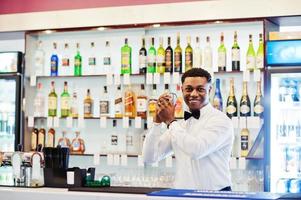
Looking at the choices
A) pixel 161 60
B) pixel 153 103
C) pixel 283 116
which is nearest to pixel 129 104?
pixel 153 103

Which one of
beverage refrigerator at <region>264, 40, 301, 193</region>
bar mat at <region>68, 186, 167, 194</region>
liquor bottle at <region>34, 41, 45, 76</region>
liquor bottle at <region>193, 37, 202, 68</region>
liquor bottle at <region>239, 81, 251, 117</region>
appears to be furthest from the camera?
liquor bottle at <region>34, 41, 45, 76</region>

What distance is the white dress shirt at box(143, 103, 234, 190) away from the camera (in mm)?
3420

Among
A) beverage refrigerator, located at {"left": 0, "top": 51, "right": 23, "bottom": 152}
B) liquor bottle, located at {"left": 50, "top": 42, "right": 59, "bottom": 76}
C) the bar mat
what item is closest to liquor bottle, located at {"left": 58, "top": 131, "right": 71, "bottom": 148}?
beverage refrigerator, located at {"left": 0, "top": 51, "right": 23, "bottom": 152}

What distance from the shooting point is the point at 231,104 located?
5.27 metres

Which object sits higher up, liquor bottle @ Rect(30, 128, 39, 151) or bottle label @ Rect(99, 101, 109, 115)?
bottle label @ Rect(99, 101, 109, 115)

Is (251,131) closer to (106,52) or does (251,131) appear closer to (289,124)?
(289,124)

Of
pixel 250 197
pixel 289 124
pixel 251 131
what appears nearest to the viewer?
pixel 250 197

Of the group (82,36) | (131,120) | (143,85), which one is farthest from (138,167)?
(82,36)

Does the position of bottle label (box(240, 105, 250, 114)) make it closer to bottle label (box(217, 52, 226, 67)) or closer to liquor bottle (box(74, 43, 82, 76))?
bottle label (box(217, 52, 226, 67))

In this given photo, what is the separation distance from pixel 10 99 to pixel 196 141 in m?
3.09

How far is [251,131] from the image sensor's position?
5.24 m

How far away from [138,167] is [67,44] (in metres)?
1.55

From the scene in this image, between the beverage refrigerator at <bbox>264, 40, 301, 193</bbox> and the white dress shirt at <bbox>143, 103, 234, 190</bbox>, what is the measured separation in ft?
3.30

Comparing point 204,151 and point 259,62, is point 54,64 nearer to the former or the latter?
A: point 259,62
